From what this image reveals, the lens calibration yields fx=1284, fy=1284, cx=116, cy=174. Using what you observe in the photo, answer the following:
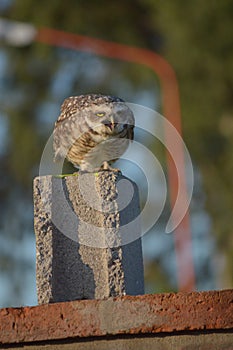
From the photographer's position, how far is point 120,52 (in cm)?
2694

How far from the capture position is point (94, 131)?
27.0 feet

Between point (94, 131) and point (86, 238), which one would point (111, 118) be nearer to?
point (94, 131)

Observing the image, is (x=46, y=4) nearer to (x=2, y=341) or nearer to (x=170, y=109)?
(x=170, y=109)

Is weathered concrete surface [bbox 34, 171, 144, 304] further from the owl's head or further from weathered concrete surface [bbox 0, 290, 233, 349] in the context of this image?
the owl's head

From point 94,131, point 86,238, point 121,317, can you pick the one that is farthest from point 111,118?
point 121,317

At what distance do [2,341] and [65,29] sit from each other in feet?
79.7

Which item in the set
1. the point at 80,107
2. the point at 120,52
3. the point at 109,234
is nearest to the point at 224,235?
the point at 120,52

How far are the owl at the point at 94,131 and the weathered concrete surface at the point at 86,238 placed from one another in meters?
1.40

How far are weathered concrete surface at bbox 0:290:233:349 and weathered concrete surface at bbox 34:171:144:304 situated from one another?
Result: 388mm

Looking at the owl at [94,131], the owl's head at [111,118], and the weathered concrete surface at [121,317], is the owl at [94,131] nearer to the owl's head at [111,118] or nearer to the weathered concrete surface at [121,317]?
the owl's head at [111,118]

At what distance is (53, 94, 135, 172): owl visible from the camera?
803cm

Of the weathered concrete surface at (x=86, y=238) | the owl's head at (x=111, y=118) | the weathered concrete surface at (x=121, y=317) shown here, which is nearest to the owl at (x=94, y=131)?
the owl's head at (x=111, y=118)

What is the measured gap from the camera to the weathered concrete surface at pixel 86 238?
6121mm

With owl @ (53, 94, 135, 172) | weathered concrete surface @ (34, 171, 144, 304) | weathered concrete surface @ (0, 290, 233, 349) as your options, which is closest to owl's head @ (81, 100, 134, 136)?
owl @ (53, 94, 135, 172)
